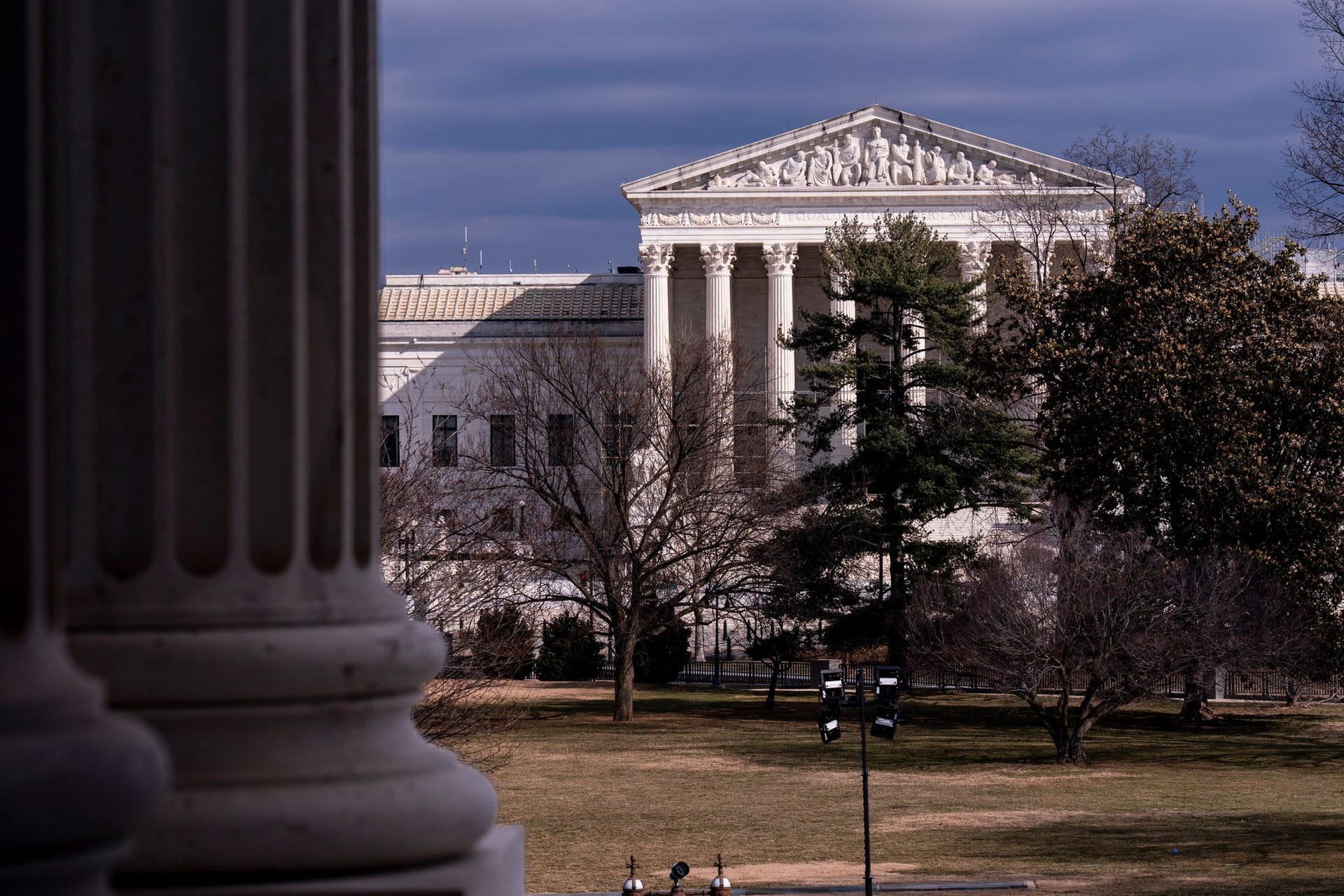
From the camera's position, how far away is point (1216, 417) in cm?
3834

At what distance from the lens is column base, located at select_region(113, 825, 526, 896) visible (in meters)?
3.06

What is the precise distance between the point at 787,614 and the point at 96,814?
4810cm

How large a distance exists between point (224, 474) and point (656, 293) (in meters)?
77.4

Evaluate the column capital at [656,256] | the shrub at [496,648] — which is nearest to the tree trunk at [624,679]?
the shrub at [496,648]

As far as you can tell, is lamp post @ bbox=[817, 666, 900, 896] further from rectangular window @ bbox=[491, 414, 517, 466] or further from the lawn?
rectangular window @ bbox=[491, 414, 517, 466]

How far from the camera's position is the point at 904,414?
180 ft

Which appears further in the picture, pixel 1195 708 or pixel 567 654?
pixel 567 654

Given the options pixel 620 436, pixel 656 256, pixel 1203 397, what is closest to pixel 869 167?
pixel 656 256

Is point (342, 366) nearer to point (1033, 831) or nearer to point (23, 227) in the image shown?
point (23, 227)

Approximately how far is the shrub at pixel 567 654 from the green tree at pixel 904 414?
10.0m

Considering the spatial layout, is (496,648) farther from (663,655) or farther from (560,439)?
(663,655)

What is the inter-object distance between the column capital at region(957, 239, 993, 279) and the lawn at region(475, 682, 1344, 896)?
104 feet

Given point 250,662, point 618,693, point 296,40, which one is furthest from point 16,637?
point 618,693

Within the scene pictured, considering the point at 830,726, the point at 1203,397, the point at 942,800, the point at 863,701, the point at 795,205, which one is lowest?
the point at 942,800
